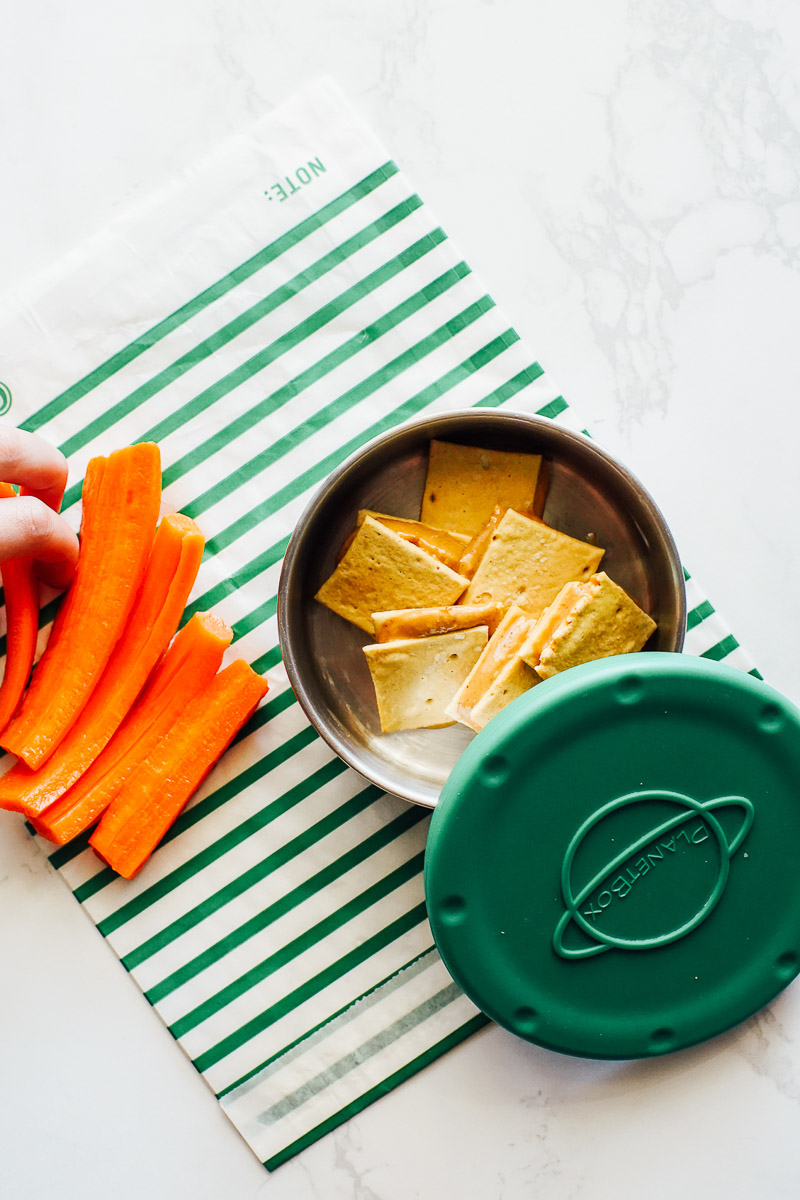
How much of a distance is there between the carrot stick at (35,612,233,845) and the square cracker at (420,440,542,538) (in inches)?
13.2

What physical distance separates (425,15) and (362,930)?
130cm

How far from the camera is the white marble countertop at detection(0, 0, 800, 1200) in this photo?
1.18m

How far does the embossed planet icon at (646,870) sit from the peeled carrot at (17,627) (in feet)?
2.46

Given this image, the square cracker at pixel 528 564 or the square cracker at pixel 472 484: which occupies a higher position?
the square cracker at pixel 472 484

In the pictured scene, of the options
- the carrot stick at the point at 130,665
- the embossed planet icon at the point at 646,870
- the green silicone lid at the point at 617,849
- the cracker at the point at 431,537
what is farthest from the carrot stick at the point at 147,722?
the embossed planet icon at the point at 646,870

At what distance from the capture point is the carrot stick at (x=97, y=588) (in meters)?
1.14

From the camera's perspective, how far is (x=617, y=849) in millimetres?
996

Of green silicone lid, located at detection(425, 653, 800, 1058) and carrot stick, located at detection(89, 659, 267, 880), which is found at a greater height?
carrot stick, located at detection(89, 659, 267, 880)

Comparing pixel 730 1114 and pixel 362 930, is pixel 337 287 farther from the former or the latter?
pixel 730 1114

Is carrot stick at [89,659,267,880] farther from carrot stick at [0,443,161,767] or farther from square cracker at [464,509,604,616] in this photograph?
square cracker at [464,509,604,616]

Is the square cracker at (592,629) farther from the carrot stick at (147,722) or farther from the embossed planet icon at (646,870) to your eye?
the carrot stick at (147,722)

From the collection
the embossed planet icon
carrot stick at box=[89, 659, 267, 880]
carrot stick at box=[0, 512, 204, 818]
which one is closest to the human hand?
carrot stick at box=[0, 512, 204, 818]

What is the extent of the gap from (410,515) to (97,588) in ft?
1.43

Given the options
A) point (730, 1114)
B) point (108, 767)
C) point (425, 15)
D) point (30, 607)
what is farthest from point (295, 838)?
point (425, 15)
